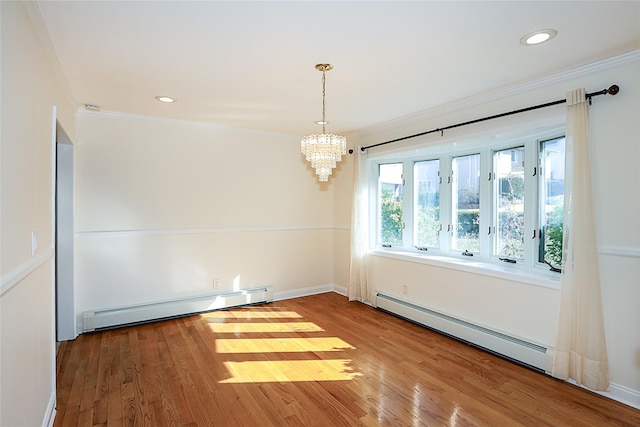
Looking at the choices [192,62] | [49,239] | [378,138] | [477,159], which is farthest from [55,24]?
[477,159]

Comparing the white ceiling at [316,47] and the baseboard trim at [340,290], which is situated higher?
the white ceiling at [316,47]

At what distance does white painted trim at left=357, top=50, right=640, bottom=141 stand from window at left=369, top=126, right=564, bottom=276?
38 cm

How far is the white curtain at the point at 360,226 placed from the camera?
15.5ft

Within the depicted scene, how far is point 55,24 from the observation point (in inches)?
77.4

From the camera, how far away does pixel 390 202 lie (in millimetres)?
4836

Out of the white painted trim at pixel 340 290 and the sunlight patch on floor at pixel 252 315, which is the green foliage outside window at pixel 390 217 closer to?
the white painted trim at pixel 340 290

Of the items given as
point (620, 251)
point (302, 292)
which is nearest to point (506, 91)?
point (620, 251)

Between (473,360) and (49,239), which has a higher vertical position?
(49,239)

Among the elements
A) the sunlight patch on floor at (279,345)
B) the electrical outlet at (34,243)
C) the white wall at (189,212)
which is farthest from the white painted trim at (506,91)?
the electrical outlet at (34,243)

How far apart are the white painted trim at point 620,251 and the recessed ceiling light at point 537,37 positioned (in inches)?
61.5

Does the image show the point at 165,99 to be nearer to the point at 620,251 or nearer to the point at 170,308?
the point at 170,308

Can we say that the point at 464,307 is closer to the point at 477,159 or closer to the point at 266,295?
the point at 477,159

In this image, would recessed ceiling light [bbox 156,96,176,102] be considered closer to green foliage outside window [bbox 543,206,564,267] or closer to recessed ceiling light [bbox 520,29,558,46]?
recessed ceiling light [bbox 520,29,558,46]

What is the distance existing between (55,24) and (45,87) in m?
0.39
